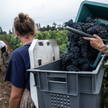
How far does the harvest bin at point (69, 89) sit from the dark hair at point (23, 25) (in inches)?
25.7

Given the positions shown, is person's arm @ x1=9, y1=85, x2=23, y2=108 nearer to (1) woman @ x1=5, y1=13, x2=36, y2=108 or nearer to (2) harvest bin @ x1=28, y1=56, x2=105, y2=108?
(1) woman @ x1=5, y1=13, x2=36, y2=108

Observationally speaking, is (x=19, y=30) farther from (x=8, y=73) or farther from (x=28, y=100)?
(x=28, y=100)

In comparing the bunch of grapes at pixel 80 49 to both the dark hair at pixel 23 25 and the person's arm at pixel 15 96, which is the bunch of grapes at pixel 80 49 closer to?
the dark hair at pixel 23 25

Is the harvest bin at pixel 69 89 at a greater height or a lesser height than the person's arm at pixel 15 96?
greater

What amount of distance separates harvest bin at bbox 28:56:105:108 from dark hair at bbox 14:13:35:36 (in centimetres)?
65

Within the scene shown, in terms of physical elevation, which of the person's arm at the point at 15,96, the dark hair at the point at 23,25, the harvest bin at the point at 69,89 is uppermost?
the dark hair at the point at 23,25

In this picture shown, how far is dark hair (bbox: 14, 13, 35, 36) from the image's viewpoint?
139 centimetres

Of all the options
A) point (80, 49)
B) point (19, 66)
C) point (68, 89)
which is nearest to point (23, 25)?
point (19, 66)

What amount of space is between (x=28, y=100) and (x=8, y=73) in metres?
0.36

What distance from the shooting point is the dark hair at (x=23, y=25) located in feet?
4.57

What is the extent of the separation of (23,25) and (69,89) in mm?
925

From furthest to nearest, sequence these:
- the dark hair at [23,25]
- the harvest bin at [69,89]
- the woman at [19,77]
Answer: the dark hair at [23,25]
the woman at [19,77]
the harvest bin at [69,89]

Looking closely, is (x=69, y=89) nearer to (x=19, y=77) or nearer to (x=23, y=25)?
(x=19, y=77)

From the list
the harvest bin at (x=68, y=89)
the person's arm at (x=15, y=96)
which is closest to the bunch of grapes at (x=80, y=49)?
the harvest bin at (x=68, y=89)
